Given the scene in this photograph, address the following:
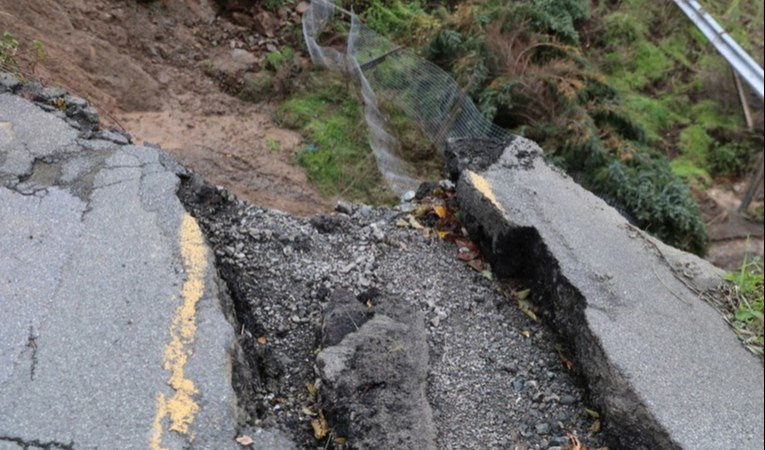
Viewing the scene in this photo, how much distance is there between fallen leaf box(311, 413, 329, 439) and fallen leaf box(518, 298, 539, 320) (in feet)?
4.85

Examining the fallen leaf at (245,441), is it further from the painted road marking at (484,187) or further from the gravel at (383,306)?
the painted road marking at (484,187)

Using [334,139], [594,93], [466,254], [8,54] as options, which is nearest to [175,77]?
[334,139]

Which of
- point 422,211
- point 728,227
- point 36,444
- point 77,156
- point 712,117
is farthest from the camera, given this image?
point 712,117

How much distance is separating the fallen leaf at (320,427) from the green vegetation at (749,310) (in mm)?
2528

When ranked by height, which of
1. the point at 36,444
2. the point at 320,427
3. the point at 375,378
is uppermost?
the point at 375,378

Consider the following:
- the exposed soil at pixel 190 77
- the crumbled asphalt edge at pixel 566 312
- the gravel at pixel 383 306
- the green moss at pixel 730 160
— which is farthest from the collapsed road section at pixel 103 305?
the green moss at pixel 730 160

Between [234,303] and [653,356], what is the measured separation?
2191 mm

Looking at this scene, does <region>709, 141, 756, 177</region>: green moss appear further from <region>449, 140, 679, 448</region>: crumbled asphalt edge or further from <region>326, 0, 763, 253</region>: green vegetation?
<region>449, 140, 679, 448</region>: crumbled asphalt edge

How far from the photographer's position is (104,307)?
3.09 m

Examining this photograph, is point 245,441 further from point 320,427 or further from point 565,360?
point 565,360

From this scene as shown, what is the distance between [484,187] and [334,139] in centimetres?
310

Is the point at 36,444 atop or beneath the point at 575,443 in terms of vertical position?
beneath

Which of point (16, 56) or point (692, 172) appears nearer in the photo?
point (16, 56)

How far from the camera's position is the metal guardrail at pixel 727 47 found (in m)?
6.79
